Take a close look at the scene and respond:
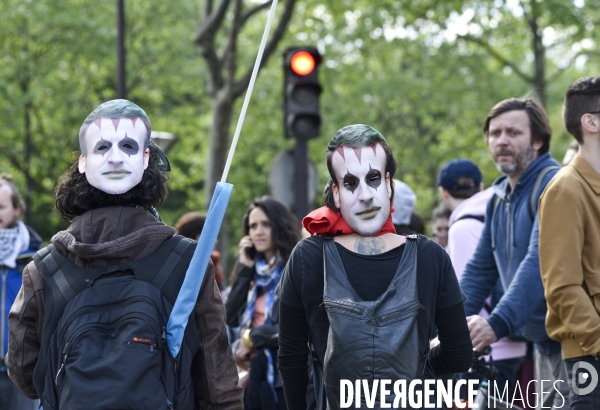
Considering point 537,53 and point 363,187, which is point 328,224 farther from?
point 537,53

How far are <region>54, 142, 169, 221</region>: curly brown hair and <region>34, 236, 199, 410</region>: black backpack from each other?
0.68 feet

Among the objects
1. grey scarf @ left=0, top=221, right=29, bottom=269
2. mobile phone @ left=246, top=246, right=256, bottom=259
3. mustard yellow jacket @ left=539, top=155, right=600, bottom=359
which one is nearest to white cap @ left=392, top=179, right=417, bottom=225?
mobile phone @ left=246, top=246, right=256, bottom=259

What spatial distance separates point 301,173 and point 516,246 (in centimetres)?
432

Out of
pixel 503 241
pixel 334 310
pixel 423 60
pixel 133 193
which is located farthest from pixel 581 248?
pixel 423 60

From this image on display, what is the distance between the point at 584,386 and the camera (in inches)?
155

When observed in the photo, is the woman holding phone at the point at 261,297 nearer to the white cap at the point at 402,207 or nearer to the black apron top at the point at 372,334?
the white cap at the point at 402,207

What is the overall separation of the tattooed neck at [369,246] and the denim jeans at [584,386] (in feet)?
3.90

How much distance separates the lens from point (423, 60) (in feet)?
78.5

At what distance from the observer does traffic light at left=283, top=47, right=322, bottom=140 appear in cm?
909

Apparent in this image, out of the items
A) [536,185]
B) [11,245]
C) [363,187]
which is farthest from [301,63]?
[363,187]

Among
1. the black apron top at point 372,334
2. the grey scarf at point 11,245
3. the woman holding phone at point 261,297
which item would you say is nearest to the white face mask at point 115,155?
the black apron top at point 372,334

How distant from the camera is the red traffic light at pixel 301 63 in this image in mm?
9117

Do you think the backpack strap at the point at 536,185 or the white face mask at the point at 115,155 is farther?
the backpack strap at the point at 536,185

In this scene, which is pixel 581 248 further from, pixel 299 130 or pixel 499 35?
pixel 499 35
